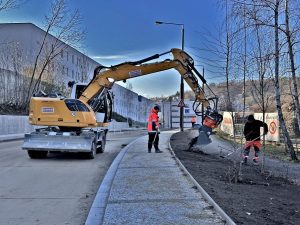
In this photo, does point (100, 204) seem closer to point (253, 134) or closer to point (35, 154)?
point (35, 154)

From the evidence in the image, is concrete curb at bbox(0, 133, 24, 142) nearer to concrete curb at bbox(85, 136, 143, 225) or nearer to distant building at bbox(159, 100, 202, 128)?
concrete curb at bbox(85, 136, 143, 225)

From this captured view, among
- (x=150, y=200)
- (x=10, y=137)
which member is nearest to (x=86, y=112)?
(x=150, y=200)

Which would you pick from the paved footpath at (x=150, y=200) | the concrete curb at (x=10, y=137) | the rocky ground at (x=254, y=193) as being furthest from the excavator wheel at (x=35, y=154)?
the concrete curb at (x=10, y=137)

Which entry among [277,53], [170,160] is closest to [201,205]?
[170,160]

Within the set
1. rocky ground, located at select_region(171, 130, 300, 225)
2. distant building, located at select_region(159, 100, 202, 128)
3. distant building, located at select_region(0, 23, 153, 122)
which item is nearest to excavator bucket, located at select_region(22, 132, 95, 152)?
rocky ground, located at select_region(171, 130, 300, 225)

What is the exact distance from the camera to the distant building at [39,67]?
119 ft

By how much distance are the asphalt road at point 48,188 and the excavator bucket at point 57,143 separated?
0.40 metres

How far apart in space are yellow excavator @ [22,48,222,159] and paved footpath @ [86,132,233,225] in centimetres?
402

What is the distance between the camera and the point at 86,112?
15.0 metres

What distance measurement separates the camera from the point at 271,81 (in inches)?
742

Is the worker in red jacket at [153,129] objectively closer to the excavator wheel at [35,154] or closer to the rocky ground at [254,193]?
the rocky ground at [254,193]

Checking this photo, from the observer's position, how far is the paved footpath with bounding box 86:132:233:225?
19.9ft

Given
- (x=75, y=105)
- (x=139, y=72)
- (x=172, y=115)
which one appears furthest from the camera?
(x=172, y=115)

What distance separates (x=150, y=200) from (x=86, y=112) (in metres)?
8.22
